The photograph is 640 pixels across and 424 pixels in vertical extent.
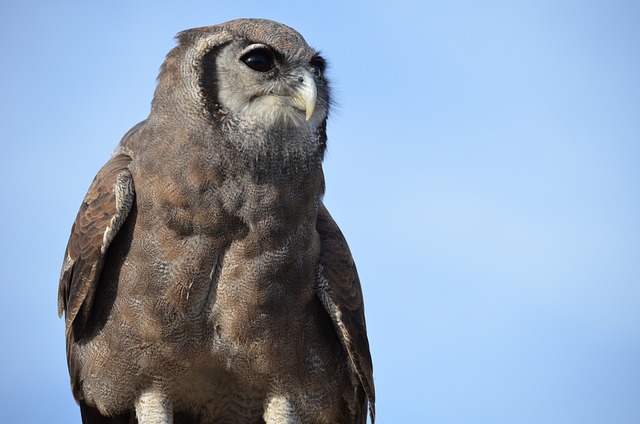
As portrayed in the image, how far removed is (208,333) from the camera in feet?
25.8

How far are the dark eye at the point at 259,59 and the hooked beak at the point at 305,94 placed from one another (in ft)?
0.83

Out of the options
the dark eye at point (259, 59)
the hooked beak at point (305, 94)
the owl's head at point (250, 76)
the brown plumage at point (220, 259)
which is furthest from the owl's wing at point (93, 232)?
the hooked beak at point (305, 94)

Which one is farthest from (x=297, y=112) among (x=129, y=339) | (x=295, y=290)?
(x=129, y=339)

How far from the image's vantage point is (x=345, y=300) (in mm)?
8375

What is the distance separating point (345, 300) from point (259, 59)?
2.26 m

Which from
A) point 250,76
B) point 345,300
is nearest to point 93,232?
point 250,76

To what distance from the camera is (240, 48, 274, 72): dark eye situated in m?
7.35

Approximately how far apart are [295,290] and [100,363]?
1731mm

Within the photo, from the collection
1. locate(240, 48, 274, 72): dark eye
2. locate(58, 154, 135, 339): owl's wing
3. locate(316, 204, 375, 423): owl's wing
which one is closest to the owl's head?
Answer: locate(240, 48, 274, 72): dark eye

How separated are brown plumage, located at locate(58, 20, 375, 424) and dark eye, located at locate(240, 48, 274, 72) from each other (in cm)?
1

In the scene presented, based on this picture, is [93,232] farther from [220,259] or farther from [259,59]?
[259,59]

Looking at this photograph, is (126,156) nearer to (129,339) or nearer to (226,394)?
(129,339)

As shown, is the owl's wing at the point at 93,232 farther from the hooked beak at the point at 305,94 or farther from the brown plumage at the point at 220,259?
the hooked beak at the point at 305,94

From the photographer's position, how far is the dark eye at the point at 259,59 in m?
7.35
